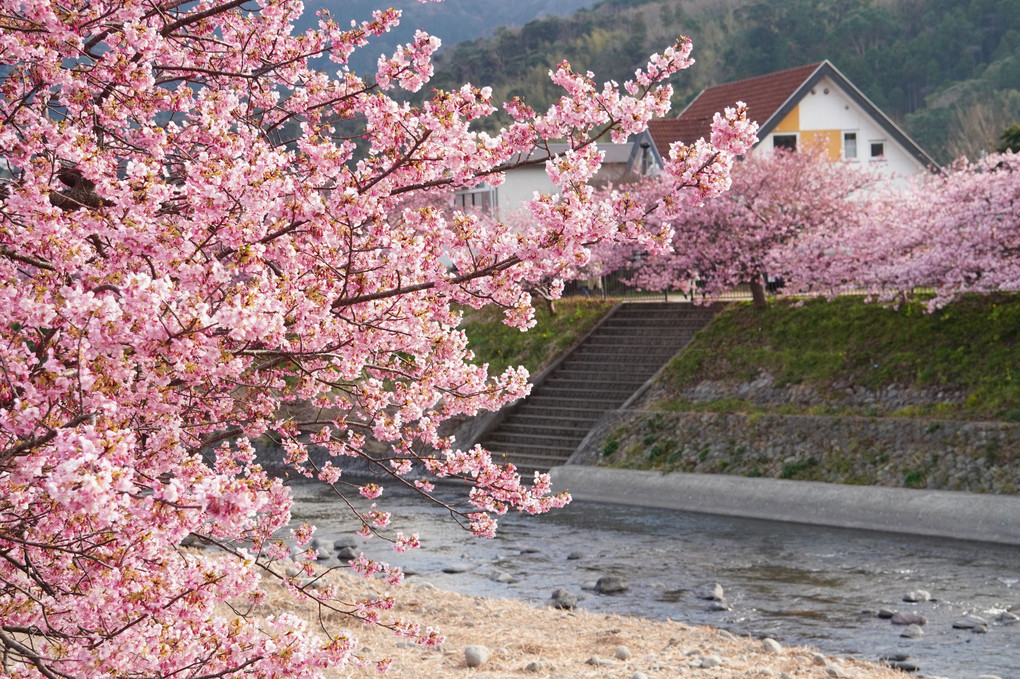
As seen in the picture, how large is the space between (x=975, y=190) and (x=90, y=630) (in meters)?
22.6

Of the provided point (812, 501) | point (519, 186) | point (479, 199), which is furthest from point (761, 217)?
point (479, 199)

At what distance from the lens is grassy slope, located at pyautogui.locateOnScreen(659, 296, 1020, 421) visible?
2362 centimetres

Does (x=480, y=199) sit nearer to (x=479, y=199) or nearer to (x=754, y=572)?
(x=479, y=199)

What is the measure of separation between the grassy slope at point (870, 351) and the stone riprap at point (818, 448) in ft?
2.29

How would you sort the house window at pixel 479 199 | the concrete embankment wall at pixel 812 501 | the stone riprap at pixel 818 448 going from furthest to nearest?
the house window at pixel 479 199 → the stone riprap at pixel 818 448 → the concrete embankment wall at pixel 812 501

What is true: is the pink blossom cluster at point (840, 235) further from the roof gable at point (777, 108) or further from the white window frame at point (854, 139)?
the white window frame at point (854, 139)

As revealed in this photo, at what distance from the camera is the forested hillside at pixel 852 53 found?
66.8 meters

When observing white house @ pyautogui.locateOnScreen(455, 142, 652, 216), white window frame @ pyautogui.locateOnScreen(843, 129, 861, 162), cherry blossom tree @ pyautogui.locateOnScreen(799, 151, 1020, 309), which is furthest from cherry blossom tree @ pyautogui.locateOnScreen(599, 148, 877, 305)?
white house @ pyautogui.locateOnScreen(455, 142, 652, 216)

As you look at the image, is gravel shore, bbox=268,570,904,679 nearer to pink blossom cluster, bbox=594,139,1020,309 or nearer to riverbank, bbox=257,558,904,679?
riverbank, bbox=257,558,904,679

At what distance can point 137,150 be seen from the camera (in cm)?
662

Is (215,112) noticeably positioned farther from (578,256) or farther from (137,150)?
(578,256)

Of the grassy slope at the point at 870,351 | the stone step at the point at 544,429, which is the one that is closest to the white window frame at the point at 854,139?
the grassy slope at the point at 870,351

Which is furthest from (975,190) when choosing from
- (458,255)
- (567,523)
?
(458,255)

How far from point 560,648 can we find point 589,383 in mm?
19592
